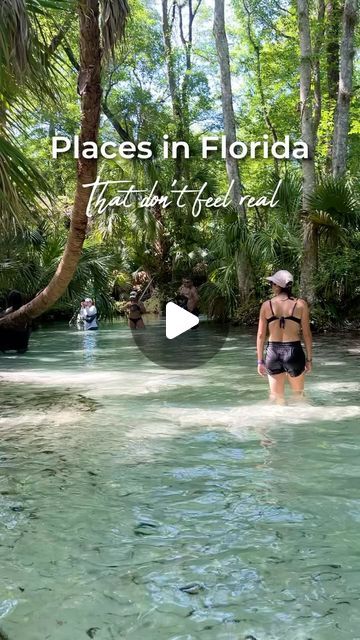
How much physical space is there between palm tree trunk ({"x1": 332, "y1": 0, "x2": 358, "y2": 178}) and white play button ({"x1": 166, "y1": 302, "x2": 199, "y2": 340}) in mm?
5868

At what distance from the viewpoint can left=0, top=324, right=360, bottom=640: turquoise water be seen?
10.8 ft

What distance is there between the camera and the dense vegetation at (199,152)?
1021cm

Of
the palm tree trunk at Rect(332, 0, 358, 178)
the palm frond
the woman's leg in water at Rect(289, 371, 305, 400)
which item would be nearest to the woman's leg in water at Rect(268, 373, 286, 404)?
the woman's leg in water at Rect(289, 371, 305, 400)

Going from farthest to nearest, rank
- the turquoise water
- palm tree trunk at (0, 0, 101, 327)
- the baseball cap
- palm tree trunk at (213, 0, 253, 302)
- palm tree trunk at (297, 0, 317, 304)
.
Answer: palm tree trunk at (213, 0, 253, 302) → palm tree trunk at (297, 0, 317, 304) → palm tree trunk at (0, 0, 101, 327) → the baseball cap → the turquoise water

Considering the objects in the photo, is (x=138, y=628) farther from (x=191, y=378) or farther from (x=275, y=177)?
(x=275, y=177)

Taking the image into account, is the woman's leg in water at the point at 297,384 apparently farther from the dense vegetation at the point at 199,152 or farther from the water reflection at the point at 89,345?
the water reflection at the point at 89,345

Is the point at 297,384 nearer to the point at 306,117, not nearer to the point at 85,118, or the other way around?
the point at 85,118

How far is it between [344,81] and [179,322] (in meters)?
8.45

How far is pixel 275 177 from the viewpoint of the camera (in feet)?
65.6

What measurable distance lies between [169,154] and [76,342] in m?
14.5

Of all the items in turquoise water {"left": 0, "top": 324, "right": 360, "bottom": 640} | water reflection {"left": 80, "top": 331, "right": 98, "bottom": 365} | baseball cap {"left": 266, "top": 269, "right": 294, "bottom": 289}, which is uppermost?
Answer: baseball cap {"left": 266, "top": 269, "right": 294, "bottom": 289}

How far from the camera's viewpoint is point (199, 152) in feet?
103

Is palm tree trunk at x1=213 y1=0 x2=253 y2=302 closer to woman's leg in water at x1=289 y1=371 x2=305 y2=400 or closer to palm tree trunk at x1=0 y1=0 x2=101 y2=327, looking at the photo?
palm tree trunk at x1=0 y1=0 x2=101 y2=327

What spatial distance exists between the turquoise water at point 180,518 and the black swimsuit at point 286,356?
51cm
